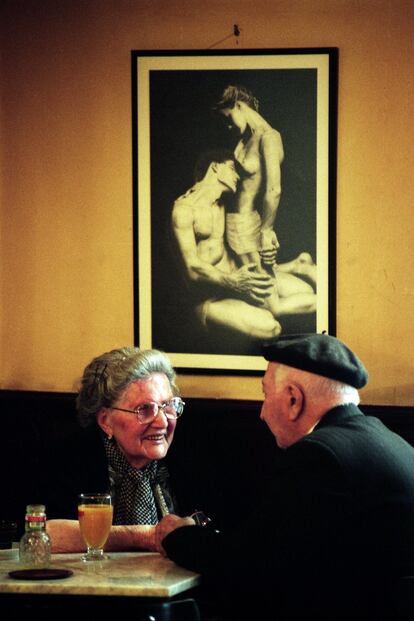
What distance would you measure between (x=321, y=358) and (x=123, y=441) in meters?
0.91

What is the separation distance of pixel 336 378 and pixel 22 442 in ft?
Answer: 5.71

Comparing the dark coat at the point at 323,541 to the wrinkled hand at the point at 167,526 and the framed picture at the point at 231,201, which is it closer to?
the wrinkled hand at the point at 167,526

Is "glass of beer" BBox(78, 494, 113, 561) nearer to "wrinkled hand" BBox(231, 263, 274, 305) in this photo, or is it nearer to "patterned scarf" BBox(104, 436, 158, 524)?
"patterned scarf" BBox(104, 436, 158, 524)

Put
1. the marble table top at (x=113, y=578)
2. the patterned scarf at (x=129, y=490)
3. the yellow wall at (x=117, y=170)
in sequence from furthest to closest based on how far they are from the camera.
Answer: the yellow wall at (x=117, y=170) < the patterned scarf at (x=129, y=490) < the marble table top at (x=113, y=578)

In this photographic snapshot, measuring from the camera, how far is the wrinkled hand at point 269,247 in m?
4.03

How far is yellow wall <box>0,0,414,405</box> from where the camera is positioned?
3.96m

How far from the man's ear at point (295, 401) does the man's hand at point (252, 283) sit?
4.10ft

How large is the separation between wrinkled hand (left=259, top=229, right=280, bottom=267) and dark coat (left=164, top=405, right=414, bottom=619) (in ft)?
5.08

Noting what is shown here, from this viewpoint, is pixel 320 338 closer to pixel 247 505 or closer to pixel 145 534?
pixel 145 534

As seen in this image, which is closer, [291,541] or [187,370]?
[291,541]

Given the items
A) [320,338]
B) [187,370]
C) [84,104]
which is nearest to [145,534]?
[320,338]

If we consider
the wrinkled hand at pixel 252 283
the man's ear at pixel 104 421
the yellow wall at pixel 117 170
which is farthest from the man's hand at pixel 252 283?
the man's ear at pixel 104 421

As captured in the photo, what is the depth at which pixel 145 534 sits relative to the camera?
2.92 metres

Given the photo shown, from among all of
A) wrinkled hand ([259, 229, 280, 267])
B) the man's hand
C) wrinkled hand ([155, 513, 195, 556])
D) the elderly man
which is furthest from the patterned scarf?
wrinkled hand ([259, 229, 280, 267])
